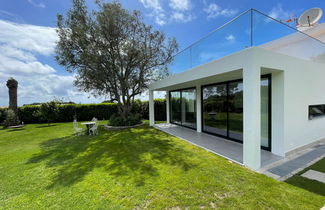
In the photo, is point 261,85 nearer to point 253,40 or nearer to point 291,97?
point 291,97

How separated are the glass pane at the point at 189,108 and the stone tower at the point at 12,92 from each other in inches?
612

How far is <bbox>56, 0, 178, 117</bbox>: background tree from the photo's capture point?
324 inches

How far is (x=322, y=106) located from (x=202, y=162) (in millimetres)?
5956

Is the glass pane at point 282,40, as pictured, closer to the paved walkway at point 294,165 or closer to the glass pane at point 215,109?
the glass pane at point 215,109

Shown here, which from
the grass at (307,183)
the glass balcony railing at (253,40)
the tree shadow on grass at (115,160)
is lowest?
the tree shadow on grass at (115,160)

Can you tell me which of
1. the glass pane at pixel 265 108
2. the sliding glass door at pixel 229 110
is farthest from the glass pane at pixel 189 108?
the glass pane at pixel 265 108

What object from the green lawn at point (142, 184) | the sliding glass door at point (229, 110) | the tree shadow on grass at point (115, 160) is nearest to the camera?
the green lawn at point (142, 184)

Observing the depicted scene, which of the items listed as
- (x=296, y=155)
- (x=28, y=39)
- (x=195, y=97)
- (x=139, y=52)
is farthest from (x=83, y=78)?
(x=296, y=155)

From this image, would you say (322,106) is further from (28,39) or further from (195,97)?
(28,39)

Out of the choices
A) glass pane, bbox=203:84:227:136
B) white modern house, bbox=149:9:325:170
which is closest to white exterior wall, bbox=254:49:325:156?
white modern house, bbox=149:9:325:170

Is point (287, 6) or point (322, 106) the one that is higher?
point (287, 6)

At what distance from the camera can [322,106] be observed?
216 inches

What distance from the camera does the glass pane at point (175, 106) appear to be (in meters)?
9.90

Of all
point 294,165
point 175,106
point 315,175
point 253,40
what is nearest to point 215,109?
point 294,165
